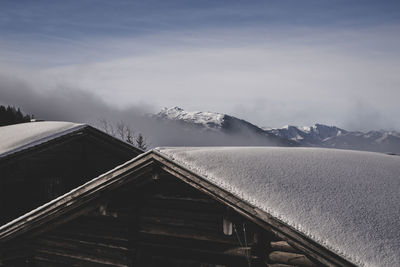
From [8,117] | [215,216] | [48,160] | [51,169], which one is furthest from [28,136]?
[8,117]

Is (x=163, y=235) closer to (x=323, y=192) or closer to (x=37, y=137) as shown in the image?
(x=323, y=192)

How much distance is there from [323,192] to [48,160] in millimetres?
11489

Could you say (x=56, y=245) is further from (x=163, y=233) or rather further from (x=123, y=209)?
(x=163, y=233)

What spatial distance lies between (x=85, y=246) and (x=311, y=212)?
5093mm

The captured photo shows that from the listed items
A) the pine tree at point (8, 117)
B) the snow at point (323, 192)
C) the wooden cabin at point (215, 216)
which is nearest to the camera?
the snow at point (323, 192)

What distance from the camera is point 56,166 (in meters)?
13.4

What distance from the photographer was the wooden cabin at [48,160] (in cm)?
1206

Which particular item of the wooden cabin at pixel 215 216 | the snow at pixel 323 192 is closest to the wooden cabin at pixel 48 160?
the wooden cabin at pixel 215 216

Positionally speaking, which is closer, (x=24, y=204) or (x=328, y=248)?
(x=328, y=248)

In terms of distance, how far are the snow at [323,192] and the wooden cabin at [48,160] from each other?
342 inches

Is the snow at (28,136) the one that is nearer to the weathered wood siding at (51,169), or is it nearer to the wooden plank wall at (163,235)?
the weathered wood siding at (51,169)

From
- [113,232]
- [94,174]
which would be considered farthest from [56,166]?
[113,232]

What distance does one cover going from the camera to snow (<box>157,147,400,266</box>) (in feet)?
14.3

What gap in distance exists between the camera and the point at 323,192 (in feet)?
17.1
